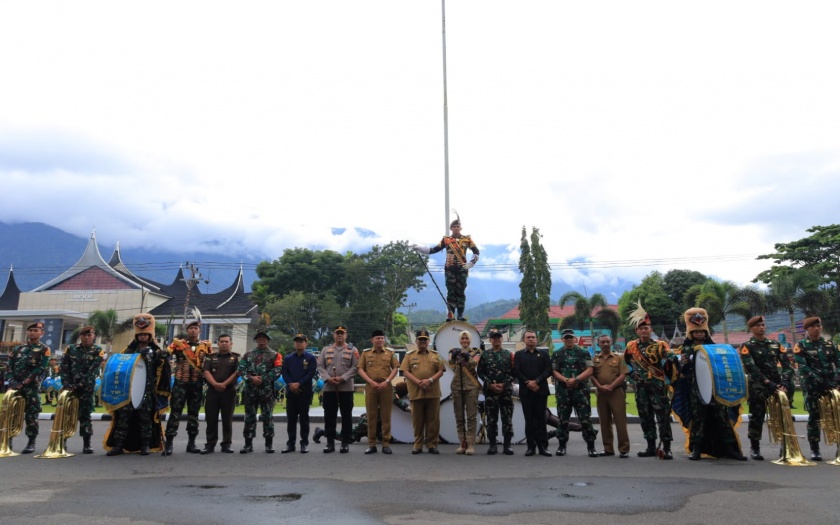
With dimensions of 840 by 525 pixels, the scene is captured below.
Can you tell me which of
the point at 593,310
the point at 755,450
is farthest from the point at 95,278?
the point at 755,450

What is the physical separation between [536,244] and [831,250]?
1858 centimetres

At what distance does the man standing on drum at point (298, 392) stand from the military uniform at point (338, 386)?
8.7 inches

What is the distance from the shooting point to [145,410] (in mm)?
9320

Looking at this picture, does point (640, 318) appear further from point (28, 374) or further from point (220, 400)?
point (28, 374)

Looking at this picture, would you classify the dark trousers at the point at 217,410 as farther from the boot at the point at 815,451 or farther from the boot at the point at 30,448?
the boot at the point at 815,451

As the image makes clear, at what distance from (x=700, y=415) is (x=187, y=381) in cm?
741

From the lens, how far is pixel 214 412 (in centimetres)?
959

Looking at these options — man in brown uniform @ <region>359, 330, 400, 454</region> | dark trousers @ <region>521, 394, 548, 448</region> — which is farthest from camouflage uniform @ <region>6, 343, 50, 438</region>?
dark trousers @ <region>521, 394, 548, 448</region>

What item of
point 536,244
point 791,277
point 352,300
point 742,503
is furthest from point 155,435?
point 352,300

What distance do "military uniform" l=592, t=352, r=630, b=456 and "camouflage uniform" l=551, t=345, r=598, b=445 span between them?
160 mm

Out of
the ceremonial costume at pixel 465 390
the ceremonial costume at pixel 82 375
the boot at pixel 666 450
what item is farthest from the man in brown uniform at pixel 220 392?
the boot at pixel 666 450

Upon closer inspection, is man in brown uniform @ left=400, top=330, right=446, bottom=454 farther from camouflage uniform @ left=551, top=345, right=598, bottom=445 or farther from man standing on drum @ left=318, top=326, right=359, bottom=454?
camouflage uniform @ left=551, top=345, right=598, bottom=445

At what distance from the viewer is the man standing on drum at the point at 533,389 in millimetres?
9258

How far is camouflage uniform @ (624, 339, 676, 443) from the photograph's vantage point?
880cm
